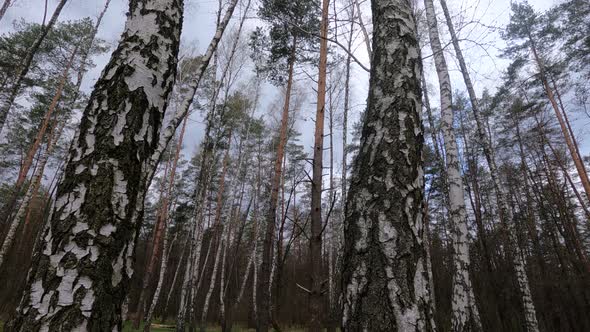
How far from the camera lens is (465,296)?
4.91 metres

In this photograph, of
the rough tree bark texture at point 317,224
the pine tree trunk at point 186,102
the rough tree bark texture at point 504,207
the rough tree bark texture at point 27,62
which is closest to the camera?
the pine tree trunk at point 186,102

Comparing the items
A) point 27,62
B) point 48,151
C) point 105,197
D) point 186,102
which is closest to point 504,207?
point 186,102

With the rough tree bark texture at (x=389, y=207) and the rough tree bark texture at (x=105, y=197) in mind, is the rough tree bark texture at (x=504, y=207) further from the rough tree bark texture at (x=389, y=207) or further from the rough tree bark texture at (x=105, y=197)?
the rough tree bark texture at (x=105, y=197)

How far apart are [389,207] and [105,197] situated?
121 centimetres

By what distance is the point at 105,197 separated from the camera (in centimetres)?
130

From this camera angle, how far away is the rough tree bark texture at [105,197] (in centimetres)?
114

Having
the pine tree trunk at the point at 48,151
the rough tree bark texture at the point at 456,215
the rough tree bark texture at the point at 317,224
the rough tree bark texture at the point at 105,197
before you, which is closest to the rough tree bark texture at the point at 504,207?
the rough tree bark texture at the point at 456,215

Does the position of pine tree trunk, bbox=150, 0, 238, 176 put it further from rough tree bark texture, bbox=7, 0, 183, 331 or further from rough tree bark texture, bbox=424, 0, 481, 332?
rough tree bark texture, bbox=424, 0, 481, 332

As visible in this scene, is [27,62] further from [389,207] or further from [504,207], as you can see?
[504,207]

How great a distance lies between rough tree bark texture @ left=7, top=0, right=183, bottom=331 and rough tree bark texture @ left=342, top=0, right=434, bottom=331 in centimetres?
97

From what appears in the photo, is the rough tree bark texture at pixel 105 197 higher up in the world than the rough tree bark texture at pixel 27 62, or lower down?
lower down

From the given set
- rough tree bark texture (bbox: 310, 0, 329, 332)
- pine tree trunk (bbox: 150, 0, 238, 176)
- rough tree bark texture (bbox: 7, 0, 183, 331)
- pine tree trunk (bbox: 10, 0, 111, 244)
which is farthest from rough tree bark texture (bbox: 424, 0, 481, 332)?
pine tree trunk (bbox: 10, 0, 111, 244)

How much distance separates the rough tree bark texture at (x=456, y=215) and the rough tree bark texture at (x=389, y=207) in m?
4.13

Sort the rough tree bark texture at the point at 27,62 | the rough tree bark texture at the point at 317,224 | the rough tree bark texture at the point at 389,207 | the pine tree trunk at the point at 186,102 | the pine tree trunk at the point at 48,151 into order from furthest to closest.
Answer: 1. the pine tree trunk at the point at 48,151
2. the rough tree bark texture at the point at 27,62
3. the rough tree bark texture at the point at 317,224
4. the pine tree trunk at the point at 186,102
5. the rough tree bark texture at the point at 389,207
